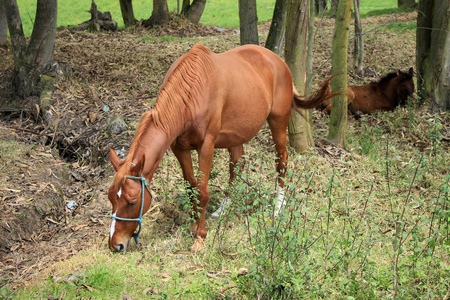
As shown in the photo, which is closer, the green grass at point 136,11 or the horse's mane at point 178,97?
the horse's mane at point 178,97

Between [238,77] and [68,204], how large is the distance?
124 inches

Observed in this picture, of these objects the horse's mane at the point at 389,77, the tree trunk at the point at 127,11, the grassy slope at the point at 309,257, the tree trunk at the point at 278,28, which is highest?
the tree trunk at the point at 127,11

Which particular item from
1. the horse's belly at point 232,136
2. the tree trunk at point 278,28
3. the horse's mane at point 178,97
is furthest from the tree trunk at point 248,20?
the horse's mane at point 178,97

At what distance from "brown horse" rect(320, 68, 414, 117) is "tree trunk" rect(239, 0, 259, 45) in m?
2.29

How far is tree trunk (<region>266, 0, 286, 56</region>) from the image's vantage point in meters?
8.39

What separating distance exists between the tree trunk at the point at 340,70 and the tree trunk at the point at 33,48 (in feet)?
19.2

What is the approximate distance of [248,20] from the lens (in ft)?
27.9

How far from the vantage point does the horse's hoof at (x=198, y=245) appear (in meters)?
4.70

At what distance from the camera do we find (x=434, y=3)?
29.4 feet

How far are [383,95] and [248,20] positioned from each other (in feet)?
12.0

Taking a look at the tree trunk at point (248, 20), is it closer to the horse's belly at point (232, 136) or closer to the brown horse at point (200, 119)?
the brown horse at point (200, 119)

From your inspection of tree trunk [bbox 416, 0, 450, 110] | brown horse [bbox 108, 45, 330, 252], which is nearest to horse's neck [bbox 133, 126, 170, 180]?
brown horse [bbox 108, 45, 330, 252]

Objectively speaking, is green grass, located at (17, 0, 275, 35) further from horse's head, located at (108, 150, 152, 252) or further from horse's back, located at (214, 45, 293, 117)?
horse's head, located at (108, 150, 152, 252)

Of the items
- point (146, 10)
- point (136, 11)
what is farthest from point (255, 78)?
point (136, 11)
